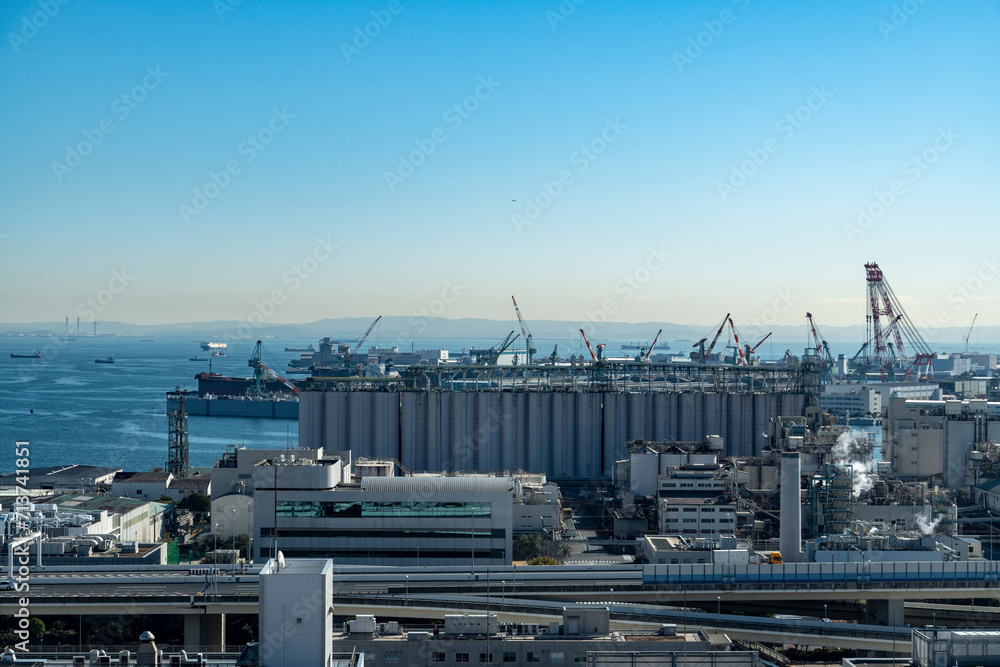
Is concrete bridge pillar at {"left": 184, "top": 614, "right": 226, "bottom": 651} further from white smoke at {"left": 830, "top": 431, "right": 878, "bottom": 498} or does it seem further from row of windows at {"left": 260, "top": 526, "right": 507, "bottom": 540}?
white smoke at {"left": 830, "top": 431, "right": 878, "bottom": 498}

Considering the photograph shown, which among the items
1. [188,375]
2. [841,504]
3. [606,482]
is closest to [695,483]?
[841,504]

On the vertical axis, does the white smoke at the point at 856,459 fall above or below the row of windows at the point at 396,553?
above

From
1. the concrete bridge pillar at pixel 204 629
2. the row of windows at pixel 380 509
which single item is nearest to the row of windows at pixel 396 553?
the row of windows at pixel 380 509

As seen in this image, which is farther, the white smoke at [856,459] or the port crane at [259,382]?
the port crane at [259,382]

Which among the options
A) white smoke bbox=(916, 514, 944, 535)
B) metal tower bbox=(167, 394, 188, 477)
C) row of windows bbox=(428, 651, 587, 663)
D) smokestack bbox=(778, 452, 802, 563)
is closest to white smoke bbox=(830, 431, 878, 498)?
white smoke bbox=(916, 514, 944, 535)

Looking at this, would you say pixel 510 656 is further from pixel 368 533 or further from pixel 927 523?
pixel 927 523

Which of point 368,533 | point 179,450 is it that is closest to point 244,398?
point 179,450

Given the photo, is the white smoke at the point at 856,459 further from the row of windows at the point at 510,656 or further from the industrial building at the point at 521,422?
the row of windows at the point at 510,656

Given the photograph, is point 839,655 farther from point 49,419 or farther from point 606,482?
point 49,419
